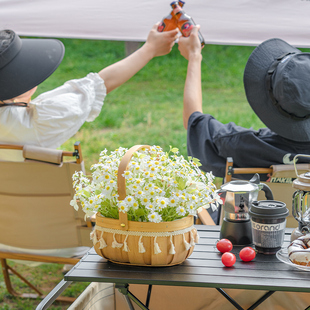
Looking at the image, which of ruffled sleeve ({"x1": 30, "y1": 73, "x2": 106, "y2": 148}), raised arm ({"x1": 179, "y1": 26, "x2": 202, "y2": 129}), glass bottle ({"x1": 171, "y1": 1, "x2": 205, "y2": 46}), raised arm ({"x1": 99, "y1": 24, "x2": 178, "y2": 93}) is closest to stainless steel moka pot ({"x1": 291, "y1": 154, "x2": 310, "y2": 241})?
raised arm ({"x1": 179, "y1": 26, "x2": 202, "y2": 129})

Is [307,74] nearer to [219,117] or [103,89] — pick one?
[103,89]

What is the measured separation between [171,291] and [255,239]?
395mm

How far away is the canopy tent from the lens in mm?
2576

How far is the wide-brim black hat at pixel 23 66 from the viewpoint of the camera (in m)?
2.09

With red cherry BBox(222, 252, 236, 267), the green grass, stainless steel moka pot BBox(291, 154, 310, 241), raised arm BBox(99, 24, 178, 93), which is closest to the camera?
red cherry BBox(222, 252, 236, 267)

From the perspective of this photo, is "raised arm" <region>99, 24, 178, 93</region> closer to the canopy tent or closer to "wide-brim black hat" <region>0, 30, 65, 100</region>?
the canopy tent

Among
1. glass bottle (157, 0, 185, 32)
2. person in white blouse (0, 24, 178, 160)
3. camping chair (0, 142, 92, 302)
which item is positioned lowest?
camping chair (0, 142, 92, 302)

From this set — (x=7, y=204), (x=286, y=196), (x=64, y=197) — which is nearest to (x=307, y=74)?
(x=286, y=196)

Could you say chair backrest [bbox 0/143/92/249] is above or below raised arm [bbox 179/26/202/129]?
below

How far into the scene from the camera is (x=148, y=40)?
269cm

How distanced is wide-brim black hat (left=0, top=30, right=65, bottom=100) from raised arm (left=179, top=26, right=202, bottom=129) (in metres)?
0.70

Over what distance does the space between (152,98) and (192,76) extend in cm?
416

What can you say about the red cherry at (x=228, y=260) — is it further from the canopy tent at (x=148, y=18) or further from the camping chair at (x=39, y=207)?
the canopy tent at (x=148, y=18)

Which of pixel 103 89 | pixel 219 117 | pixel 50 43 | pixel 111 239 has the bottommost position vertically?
pixel 219 117
